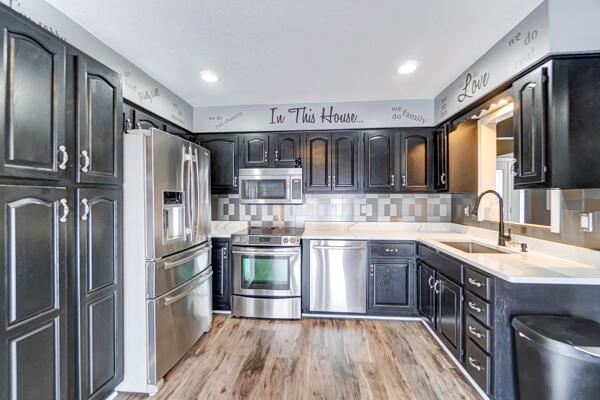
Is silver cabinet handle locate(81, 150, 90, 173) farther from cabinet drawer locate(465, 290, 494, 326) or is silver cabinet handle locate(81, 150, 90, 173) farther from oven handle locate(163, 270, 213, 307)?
cabinet drawer locate(465, 290, 494, 326)

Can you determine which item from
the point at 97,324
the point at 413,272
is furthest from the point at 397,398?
the point at 97,324

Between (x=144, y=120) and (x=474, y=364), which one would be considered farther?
(x=144, y=120)

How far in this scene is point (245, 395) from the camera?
183 cm

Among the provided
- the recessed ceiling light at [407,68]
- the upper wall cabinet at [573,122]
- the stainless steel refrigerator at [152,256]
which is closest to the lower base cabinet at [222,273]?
the stainless steel refrigerator at [152,256]

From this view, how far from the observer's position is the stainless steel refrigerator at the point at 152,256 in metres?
1.83

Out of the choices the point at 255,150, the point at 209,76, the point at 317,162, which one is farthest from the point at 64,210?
the point at 317,162

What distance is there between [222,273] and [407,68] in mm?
2874

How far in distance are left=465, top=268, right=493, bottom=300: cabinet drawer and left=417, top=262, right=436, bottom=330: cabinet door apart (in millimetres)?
567

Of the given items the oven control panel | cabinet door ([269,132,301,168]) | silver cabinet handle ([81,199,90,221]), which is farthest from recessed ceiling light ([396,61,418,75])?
silver cabinet handle ([81,199,90,221])

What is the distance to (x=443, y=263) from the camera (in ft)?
7.41

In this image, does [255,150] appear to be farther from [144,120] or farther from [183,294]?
[183,294]

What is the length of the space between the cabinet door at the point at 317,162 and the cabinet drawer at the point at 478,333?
193cm

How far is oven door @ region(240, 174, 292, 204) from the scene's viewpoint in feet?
10.5

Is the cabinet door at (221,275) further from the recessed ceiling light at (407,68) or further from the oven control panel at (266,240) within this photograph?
the recessed ceiling light at (407,68)
